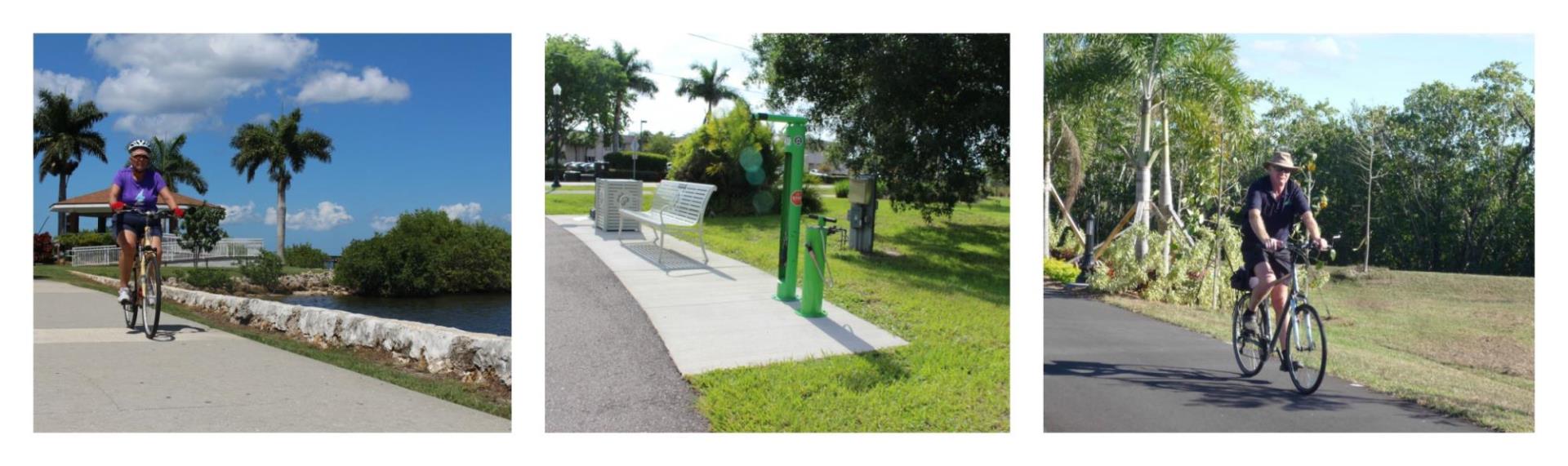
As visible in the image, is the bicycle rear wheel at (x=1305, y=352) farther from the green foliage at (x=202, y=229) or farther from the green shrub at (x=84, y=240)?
the green shrub at (x=84, y=240)

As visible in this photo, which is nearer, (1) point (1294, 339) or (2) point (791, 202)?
(1) point (1294, 339)

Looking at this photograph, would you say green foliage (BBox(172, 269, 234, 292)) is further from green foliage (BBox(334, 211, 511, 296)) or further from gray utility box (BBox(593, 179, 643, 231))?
gray utility box (BBox(593, 179, 643, 231))

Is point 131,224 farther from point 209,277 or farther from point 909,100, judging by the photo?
point 909,100

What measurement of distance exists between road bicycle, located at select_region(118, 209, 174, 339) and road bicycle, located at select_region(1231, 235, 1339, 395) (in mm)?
5565

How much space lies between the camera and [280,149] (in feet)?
16.8

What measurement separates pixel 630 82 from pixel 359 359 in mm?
2157

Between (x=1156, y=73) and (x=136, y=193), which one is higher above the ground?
(x=1156, y=73)

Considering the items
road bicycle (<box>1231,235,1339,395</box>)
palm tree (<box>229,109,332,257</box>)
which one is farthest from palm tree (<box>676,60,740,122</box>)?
road bicycle (<box>1231,235,1339,395</box>)

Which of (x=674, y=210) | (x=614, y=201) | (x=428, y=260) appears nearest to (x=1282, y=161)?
(x=674, y=210)

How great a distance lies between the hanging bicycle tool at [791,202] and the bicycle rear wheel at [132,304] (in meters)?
3.39

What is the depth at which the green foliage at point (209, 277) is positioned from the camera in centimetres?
555

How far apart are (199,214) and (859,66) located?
361cm

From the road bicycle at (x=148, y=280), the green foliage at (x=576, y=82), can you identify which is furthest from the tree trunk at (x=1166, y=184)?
the road bicycle at (x=148, y=280)

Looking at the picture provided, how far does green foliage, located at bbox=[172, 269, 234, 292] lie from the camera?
555 cm
